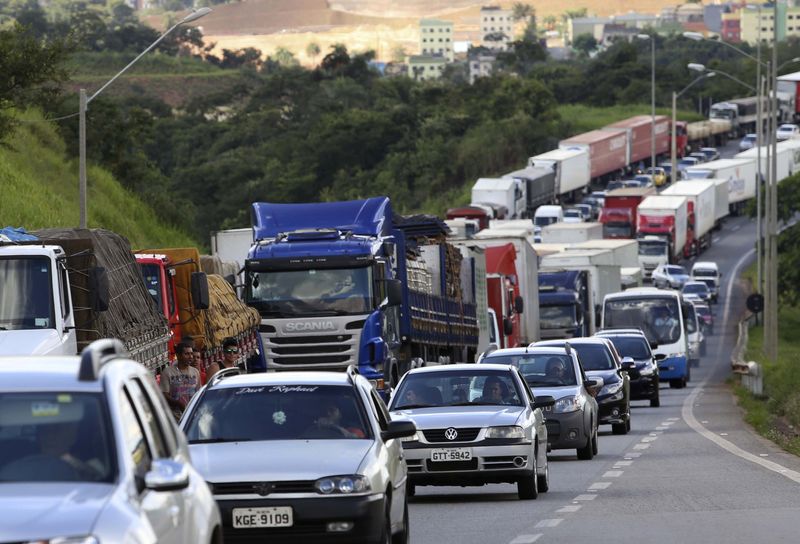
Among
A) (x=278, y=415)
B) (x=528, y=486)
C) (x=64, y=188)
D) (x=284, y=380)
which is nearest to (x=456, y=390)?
(x=528, y=486)

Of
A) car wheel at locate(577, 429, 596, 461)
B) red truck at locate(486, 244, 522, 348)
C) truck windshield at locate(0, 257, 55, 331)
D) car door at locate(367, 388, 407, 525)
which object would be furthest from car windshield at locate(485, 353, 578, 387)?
red truck at locate(486, 244, 522, 348)

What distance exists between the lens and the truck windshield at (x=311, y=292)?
29.3 meters

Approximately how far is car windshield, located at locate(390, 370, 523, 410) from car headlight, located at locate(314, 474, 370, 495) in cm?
685

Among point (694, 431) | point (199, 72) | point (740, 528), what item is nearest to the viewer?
point (740, 528)

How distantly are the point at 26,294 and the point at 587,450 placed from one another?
8.74 metres

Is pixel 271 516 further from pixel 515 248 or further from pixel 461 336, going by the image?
pixel 515 248

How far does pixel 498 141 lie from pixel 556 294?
84.0 m

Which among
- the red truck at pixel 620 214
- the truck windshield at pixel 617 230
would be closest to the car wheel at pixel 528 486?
the red truck at pixel 620 214

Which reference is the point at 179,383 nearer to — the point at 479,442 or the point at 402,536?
the point at 479,442

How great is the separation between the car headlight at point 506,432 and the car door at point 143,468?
10017 millimetres

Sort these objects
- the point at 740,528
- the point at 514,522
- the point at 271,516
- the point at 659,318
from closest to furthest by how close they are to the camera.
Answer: the point at 271,516
the point at 740,528
the point at 514,522
the point at 659,318

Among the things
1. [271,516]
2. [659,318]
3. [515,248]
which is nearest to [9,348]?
[271,516]

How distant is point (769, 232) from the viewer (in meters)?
48.5

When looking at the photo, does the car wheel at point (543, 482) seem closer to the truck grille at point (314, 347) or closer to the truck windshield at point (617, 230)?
the truck grille at point (314, 347)
